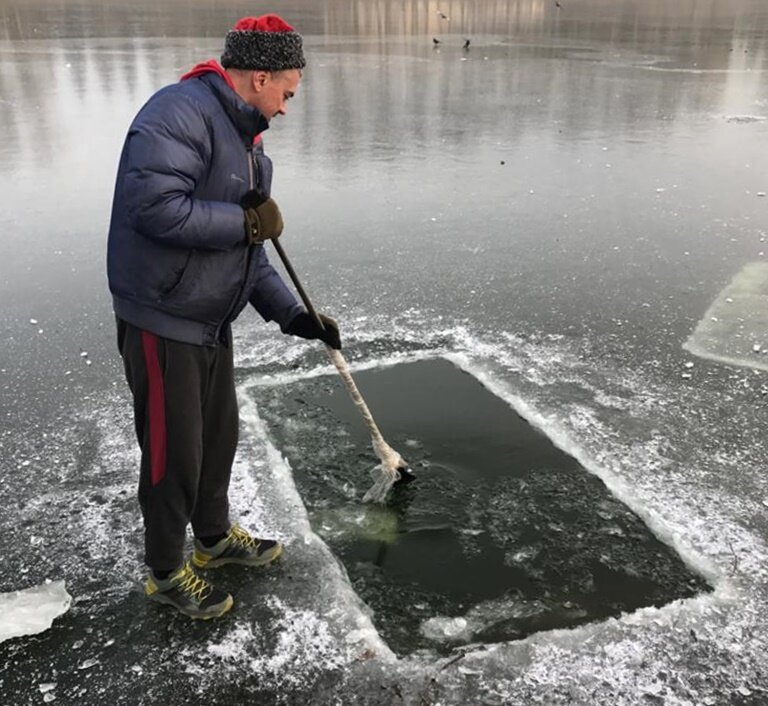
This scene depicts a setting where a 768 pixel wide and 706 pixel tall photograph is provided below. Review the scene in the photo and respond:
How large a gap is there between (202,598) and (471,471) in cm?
132

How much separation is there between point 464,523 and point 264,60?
1904 mm

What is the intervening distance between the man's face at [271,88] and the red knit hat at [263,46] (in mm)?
21

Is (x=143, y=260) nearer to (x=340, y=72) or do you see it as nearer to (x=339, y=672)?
(x=339, y=672)

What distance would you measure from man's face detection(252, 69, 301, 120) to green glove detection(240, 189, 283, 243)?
9.9 inches

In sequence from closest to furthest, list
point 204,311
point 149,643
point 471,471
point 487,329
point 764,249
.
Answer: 1. point 204,311
2. point 149,643
3. point 471,471
4. point 487,329
5. point 764,249

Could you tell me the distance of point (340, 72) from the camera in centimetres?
1452

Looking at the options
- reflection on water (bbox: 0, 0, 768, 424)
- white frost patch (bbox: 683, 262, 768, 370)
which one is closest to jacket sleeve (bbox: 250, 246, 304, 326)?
reflection on water (bbox: 0, 0, 768, 424)

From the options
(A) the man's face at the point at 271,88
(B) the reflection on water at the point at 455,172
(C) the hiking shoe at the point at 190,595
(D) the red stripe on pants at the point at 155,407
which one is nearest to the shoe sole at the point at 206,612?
(C) the hiking shoe at the point at 190,595

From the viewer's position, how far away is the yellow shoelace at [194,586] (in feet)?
8.49

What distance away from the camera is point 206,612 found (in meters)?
2.58

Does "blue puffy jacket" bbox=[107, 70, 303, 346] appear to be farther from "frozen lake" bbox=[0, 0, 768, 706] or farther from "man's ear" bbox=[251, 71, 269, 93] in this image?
"frozen lake" bbox=[0, 0, 768, 706]

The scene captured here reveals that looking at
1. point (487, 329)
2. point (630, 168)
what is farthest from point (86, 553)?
point (630, 168)

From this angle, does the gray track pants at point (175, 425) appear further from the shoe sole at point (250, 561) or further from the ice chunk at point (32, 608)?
the ice chunk at point (32, 608)

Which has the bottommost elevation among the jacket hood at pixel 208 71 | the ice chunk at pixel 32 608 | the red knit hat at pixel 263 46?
the ice chunk at pixel 32 608
